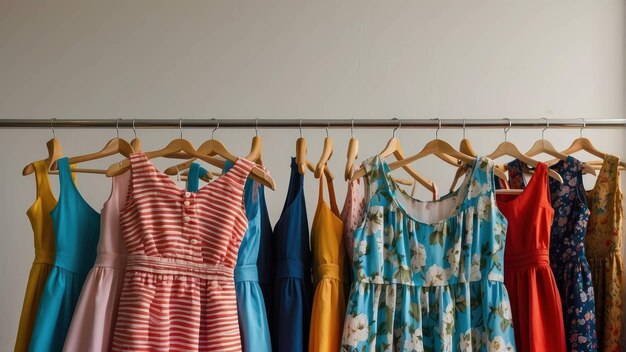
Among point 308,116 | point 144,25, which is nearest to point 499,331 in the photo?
point 308,116

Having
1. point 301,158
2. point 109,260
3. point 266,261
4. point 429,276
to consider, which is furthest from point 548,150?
point 109,260

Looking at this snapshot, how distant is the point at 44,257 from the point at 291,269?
0.51m

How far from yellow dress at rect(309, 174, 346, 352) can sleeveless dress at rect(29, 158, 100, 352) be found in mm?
467

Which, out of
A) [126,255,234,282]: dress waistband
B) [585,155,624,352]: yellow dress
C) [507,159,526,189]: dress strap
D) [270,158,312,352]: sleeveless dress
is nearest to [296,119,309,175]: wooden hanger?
[270,158,312,352]: sleeveless dress

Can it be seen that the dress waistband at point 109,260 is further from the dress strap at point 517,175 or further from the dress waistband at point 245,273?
the dress strap at point 517,175

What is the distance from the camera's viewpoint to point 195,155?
1473 millimetres

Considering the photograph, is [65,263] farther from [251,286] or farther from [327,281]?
[327,281]

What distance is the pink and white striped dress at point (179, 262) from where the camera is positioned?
1312 mm

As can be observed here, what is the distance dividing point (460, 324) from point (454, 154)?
13.8 inches

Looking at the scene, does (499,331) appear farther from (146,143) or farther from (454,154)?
(146,143)

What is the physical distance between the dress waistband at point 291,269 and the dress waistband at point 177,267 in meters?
0.11

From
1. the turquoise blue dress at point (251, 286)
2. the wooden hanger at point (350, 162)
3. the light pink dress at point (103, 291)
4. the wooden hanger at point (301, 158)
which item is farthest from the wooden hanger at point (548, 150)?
the light pink dress at point (103, 291)

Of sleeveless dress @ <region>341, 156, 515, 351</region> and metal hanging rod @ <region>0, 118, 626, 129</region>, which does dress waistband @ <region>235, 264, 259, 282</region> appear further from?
metal hanging rod @ <region>0, 118, 626, 129</region>

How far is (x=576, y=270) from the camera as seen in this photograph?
1412mm
